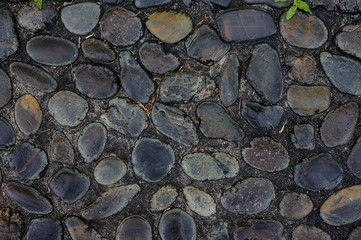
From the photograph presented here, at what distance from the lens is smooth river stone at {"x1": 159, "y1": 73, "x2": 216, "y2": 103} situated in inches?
66.7

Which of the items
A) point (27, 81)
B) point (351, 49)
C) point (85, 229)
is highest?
point (351, 49)

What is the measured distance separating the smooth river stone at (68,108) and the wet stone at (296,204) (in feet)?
A: 3.59

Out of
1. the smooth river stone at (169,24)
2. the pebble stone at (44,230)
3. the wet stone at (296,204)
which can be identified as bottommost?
the pebble stone at (44,230)

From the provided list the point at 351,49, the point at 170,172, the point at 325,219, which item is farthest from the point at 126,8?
the point at 325,219

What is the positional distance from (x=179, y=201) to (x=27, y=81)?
3.13 ft

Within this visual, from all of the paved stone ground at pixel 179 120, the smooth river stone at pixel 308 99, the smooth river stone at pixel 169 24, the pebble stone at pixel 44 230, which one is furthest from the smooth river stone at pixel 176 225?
the smooth river stone at pixel 169 24

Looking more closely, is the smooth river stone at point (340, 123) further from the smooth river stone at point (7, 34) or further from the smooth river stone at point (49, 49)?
the smooth river stone at point (7, 34)

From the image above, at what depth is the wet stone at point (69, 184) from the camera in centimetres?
173

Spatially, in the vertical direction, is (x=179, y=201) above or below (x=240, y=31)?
below

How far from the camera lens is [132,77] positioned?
1.69 meters

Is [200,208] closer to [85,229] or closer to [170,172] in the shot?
[170,172]

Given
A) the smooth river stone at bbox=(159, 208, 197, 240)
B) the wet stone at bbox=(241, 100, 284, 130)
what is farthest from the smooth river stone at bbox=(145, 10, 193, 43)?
the smooth river stone at bbox=(159, 208, 197, 240)

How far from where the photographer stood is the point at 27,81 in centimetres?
169

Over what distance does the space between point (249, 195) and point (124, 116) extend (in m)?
0.74
